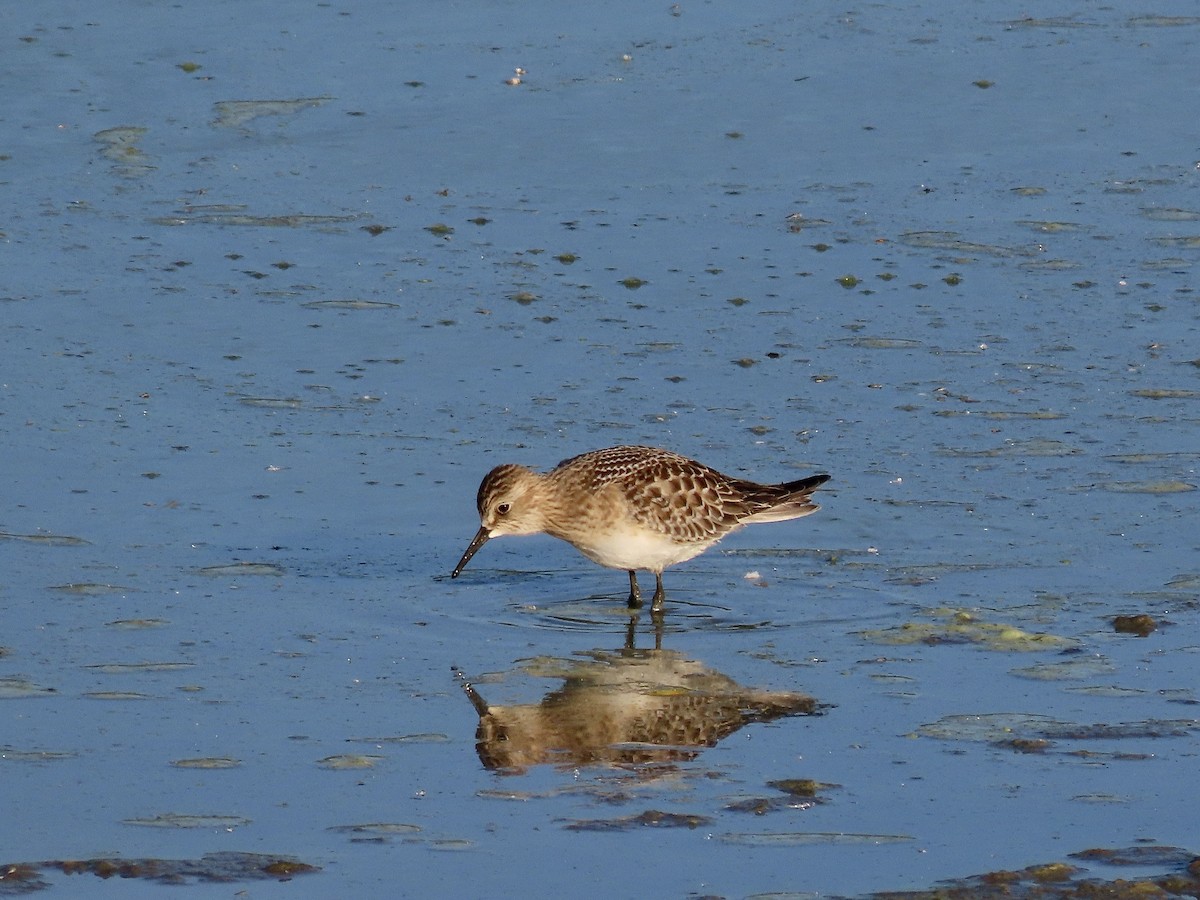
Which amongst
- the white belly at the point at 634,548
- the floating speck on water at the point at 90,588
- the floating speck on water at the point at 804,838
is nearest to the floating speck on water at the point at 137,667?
the floating speck on water at the point at 90,588

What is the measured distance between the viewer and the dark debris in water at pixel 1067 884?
624 cm

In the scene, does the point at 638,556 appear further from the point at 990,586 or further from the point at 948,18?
the point at 948,18

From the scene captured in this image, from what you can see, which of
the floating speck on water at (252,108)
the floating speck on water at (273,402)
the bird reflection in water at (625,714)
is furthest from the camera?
the floating speck on water at (252,108)

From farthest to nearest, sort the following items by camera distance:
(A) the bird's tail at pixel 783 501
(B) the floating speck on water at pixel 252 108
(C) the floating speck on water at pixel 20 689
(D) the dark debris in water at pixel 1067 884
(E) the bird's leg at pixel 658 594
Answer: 1. (B) the floating speck on water at pixel 252 108
2. (A) the bird's tail at pixel 783 501
3. (E) the bird's leg at pixel 658 594
4. (C) the floating speck on water at pixel 20 689
5. (D) the dark debris in water at pixel 1067 884

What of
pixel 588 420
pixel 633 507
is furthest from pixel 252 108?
pixel 633 507

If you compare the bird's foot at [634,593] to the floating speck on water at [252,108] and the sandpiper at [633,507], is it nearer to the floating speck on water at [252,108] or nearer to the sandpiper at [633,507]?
the sandpiper at [633,507]

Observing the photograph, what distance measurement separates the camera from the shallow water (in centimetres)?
704

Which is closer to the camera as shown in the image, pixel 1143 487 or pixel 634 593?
pixel 634 593

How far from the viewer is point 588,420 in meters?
11.0

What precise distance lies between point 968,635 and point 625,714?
153 centimetres

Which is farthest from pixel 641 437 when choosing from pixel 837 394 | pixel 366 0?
pixel 366 0

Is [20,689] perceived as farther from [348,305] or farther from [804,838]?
[348,305]

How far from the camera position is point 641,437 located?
1088 cm

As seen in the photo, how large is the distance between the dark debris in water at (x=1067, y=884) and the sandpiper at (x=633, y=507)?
3181 mm
